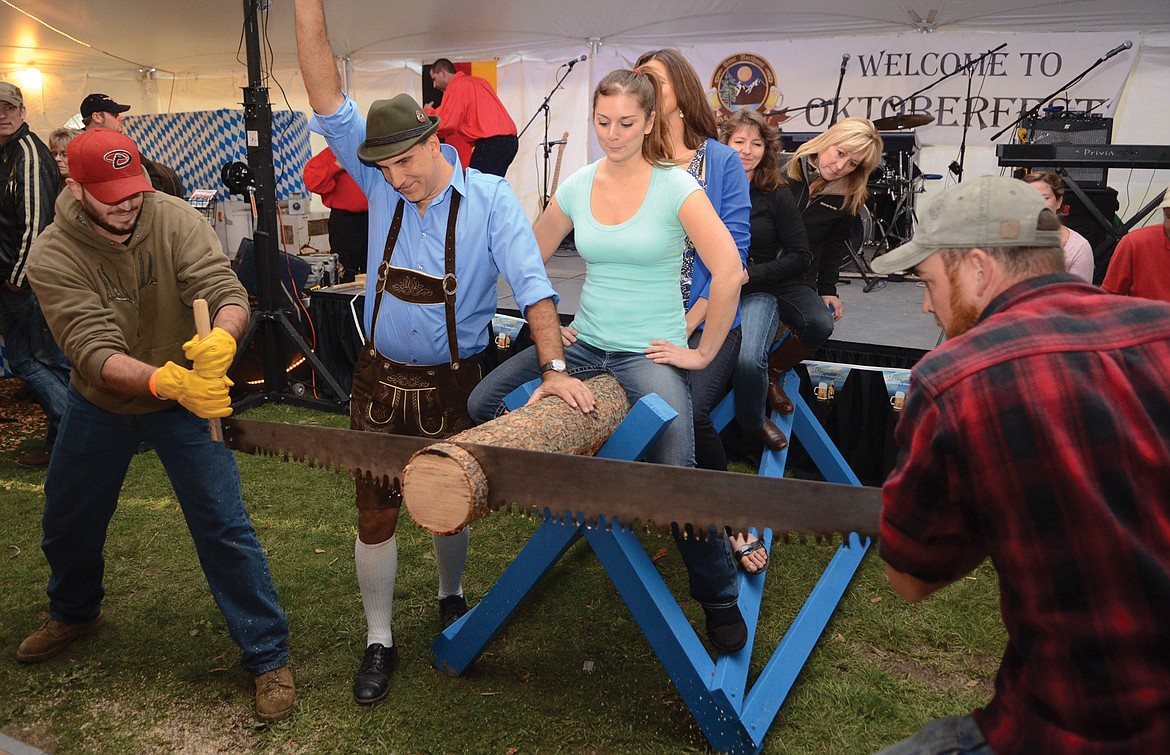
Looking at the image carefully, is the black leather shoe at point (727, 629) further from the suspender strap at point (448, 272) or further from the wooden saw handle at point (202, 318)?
the wooden saw handle at point (202, 318)

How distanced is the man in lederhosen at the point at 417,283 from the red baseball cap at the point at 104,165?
1.97 feet

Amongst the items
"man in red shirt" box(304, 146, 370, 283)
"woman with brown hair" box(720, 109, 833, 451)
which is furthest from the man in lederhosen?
"man in red shirt" box(304, 146, 370, 283)

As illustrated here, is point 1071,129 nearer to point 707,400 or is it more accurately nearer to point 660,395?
point 707,400

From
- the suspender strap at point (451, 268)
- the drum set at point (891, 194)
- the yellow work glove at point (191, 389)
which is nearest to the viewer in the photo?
the yellow work glove at point (191, 389)

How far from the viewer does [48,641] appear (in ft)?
10.7

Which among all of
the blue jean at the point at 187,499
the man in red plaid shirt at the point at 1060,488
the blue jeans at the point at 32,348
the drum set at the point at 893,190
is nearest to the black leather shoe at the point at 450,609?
the blue jean at the point at 187,499

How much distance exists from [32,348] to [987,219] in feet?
17.6

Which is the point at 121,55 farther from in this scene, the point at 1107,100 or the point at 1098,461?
the point at 1098,461

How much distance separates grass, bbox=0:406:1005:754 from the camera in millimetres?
2883

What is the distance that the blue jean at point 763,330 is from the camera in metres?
4.09

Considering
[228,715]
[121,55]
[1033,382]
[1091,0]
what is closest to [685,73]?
[1033,382]

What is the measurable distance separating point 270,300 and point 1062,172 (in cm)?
600

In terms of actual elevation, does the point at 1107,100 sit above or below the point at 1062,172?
above

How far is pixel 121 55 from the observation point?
13.0 meters
